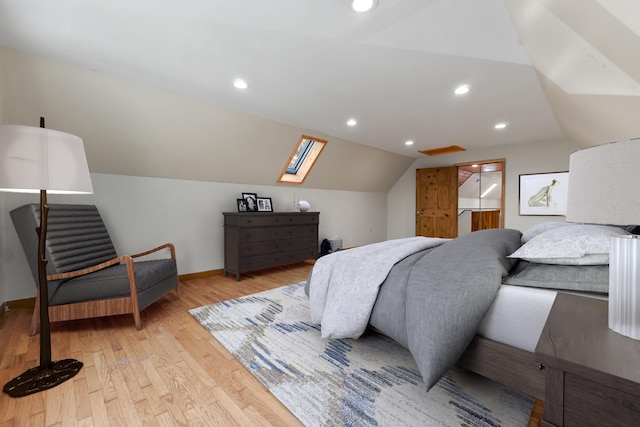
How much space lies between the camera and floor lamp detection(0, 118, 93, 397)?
52.1 inches

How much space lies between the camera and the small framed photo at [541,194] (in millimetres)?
4660

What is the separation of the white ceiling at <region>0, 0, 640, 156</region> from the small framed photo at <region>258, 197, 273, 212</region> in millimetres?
1567

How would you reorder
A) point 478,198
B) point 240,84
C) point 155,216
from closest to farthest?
1. point 240,84
2. point 155,216
3. point 478,198

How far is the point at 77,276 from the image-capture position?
7.00ft

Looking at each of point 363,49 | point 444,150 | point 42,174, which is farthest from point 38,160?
point 444,150

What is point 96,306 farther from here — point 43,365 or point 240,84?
point 240,84

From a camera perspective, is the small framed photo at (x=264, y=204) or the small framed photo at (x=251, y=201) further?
the small framed photo at (x=264, y=204)

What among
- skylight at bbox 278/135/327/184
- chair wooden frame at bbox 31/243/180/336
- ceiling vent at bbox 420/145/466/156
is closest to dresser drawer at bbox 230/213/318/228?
skylight at bbox 278/135/327/184

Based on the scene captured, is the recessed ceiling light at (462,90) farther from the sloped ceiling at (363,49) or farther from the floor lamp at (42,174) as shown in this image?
the floor lamp at (42,174)

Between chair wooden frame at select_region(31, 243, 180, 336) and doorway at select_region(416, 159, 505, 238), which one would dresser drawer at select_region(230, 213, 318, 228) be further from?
doorway at select_region(416, 159, 505, 238)

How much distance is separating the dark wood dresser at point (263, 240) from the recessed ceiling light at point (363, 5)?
8.59 ft

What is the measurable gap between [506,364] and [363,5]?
2.07 metres

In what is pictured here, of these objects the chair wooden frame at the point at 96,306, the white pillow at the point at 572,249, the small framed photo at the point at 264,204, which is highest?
the small framed photo at the point at 264,204

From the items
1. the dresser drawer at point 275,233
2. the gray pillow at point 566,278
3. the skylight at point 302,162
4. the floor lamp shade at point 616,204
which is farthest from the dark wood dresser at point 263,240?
the floor lamp shade at point 616,204
